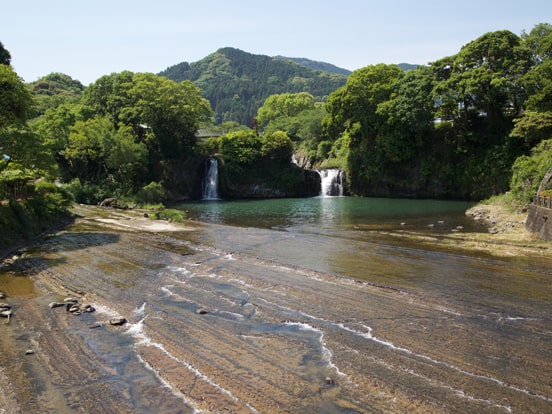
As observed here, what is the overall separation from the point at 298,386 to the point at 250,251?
1390 cm

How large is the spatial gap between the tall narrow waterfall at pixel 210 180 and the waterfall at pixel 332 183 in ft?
49.2

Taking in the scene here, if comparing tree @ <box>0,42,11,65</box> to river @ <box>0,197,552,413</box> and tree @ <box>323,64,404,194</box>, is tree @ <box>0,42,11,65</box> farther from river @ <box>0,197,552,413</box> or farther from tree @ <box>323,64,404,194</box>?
tree @ <box>323,64,404,194</box>

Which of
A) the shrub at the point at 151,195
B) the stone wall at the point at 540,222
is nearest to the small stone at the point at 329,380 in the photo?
the stone wall at the point at 540,222

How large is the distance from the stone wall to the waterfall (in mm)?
33910

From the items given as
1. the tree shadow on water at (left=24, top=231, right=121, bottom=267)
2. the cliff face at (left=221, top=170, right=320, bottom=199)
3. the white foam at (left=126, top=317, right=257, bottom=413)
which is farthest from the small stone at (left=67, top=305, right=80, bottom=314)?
the cliff face at (left=221, top=170, right=320, bottom=199)

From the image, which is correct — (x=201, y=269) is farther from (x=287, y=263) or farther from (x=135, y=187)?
(x=135, y=187)

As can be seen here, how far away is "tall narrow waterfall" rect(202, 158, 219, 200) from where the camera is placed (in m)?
59.1

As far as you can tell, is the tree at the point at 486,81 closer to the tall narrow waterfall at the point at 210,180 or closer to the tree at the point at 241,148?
the tree at the point at 241,148

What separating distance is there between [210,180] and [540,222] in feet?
143

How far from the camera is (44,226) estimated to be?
29.8 metres

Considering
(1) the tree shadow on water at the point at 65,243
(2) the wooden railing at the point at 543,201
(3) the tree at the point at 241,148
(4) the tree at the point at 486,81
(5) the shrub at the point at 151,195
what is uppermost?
(4) the tree at the point at 486,81

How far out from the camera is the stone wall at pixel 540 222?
22.1 m

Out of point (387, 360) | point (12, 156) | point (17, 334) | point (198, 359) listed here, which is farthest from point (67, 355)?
point (12, 156)

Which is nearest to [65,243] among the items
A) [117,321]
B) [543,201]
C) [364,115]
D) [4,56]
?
[117,321]
